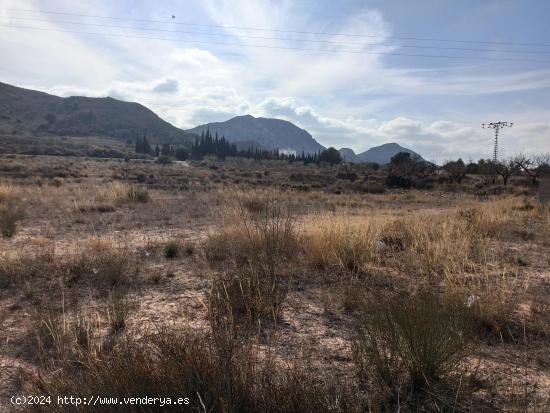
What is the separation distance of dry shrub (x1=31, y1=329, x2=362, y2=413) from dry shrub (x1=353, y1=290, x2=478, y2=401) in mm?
334

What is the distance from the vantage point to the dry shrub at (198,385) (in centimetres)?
238

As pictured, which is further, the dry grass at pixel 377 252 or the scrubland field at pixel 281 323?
the dry grass at pixel 377 252

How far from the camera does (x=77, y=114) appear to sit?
18025 cm

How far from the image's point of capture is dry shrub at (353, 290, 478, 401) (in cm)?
288

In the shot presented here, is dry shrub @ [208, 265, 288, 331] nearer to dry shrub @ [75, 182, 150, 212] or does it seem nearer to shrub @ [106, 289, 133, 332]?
shrub @ [106, 289, 133, 332]

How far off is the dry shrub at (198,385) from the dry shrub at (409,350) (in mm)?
334

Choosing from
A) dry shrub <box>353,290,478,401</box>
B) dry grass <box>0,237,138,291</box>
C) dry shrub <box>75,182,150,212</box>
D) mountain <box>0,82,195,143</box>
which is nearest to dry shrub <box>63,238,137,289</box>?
dry grass <box>0,237,138,291</box>

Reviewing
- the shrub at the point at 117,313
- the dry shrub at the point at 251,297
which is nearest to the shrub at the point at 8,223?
the shrub at the point at 117,313

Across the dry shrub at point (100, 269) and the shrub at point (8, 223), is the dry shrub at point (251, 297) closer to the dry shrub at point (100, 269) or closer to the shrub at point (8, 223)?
the dry shrub at point (100, 269)

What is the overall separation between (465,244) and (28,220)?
40.4ft

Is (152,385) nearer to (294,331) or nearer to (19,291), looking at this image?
(294,331)

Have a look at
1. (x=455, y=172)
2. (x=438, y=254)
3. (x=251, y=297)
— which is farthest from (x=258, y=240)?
(x=455, y=172)

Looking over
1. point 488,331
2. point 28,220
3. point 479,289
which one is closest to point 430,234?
point 479,289

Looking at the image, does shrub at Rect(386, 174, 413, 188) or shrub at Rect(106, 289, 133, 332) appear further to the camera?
shrub at Rect(386, 174, 413, 188)
